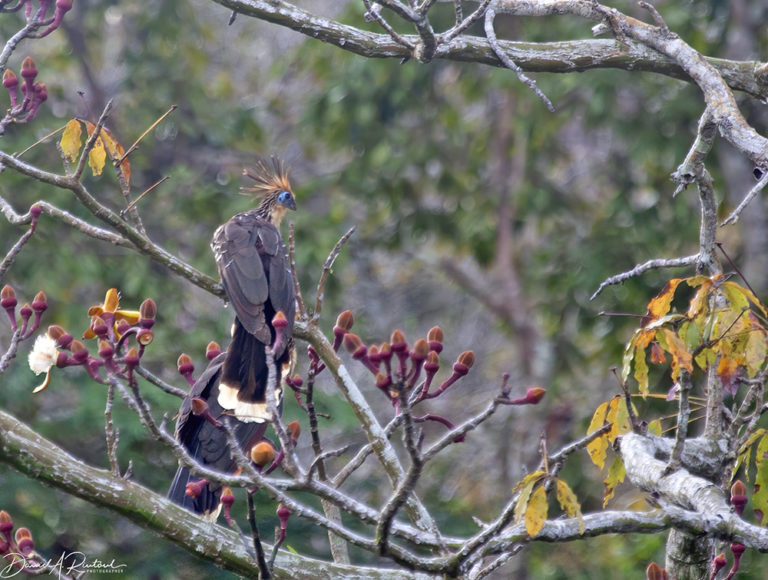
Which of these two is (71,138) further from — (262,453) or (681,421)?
(681,421)

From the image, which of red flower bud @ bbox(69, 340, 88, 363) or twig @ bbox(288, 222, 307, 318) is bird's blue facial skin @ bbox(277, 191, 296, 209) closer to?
twig @ bbox(288, 222, 307, 318)

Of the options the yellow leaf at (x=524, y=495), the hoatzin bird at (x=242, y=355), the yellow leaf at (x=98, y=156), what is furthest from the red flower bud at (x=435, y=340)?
the yellow leaf at (x=98, y=156)

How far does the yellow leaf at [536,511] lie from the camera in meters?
1.97

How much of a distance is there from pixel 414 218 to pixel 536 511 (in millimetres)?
5813

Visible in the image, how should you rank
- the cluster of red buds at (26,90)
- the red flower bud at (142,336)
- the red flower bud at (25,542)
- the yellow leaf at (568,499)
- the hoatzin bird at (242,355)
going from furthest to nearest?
the hoatzin bird at (242,355)
the cluster of red buds at (26,90)
the red flower bud at (25,542)
the red flower bud at (142,336)
the yellow leaf at (568,499)

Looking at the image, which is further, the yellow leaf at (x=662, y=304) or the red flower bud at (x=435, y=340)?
the yellow leaf at (x=662, y=304)

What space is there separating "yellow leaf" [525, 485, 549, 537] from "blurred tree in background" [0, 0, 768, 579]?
283cm

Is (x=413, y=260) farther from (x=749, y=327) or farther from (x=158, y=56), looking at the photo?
(x=749, y=327)

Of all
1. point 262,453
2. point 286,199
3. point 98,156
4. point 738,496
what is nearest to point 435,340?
Result: point 262,453

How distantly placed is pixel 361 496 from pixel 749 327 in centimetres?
373

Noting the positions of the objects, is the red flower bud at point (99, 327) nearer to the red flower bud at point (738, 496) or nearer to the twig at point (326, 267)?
the twig at point (326, 267)

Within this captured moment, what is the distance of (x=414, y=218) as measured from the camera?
771 centimetres

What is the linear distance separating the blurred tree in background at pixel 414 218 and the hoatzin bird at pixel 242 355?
1.93 ft

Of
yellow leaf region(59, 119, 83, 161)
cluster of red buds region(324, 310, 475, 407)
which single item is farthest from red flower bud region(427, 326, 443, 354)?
yellow leaf region(59, 119, 83, 161)
